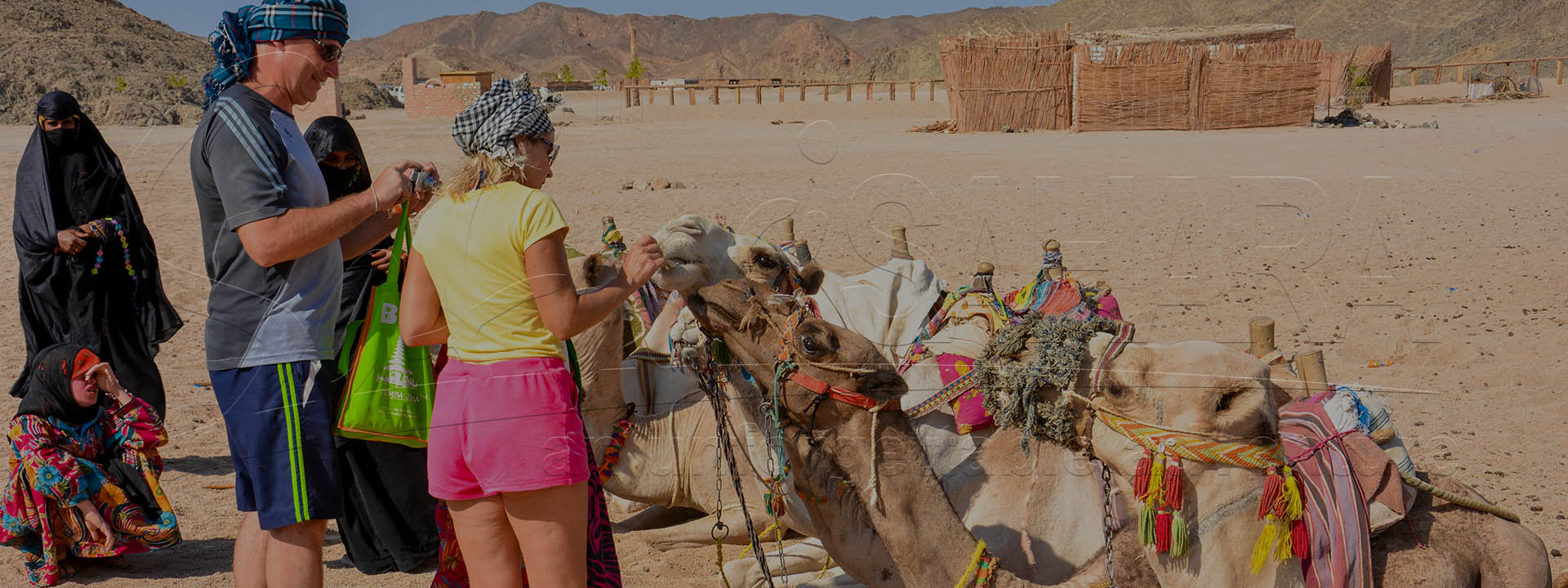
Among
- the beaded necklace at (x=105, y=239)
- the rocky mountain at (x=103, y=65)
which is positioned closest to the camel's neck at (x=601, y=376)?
the beaded necklace at (x=105, y=239)

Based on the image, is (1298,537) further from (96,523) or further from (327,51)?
(96,523)

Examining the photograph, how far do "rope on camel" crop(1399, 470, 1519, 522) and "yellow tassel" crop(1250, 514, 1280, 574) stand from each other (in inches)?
28.7

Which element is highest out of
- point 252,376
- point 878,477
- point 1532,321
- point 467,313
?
point 467,313

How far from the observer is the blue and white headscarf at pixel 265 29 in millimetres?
2998

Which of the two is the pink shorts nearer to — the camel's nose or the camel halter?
the camel's nose

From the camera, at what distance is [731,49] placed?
14712 cm

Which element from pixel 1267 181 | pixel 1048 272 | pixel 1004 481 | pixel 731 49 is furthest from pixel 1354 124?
pixel 731 49

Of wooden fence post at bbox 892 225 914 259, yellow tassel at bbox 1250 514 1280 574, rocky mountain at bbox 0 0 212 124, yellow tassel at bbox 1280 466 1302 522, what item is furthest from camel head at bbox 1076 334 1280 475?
rocky mountain at bbox 0 0 212 124

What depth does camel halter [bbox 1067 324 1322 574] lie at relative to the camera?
8.45 ft

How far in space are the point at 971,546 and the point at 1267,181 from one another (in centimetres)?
737

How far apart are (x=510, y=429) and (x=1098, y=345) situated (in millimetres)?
1400

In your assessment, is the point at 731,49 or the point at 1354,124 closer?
the point at 1354,124

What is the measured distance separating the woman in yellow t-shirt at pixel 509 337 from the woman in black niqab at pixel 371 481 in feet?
4.34

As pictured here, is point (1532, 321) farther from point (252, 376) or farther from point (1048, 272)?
point (252, 376)
